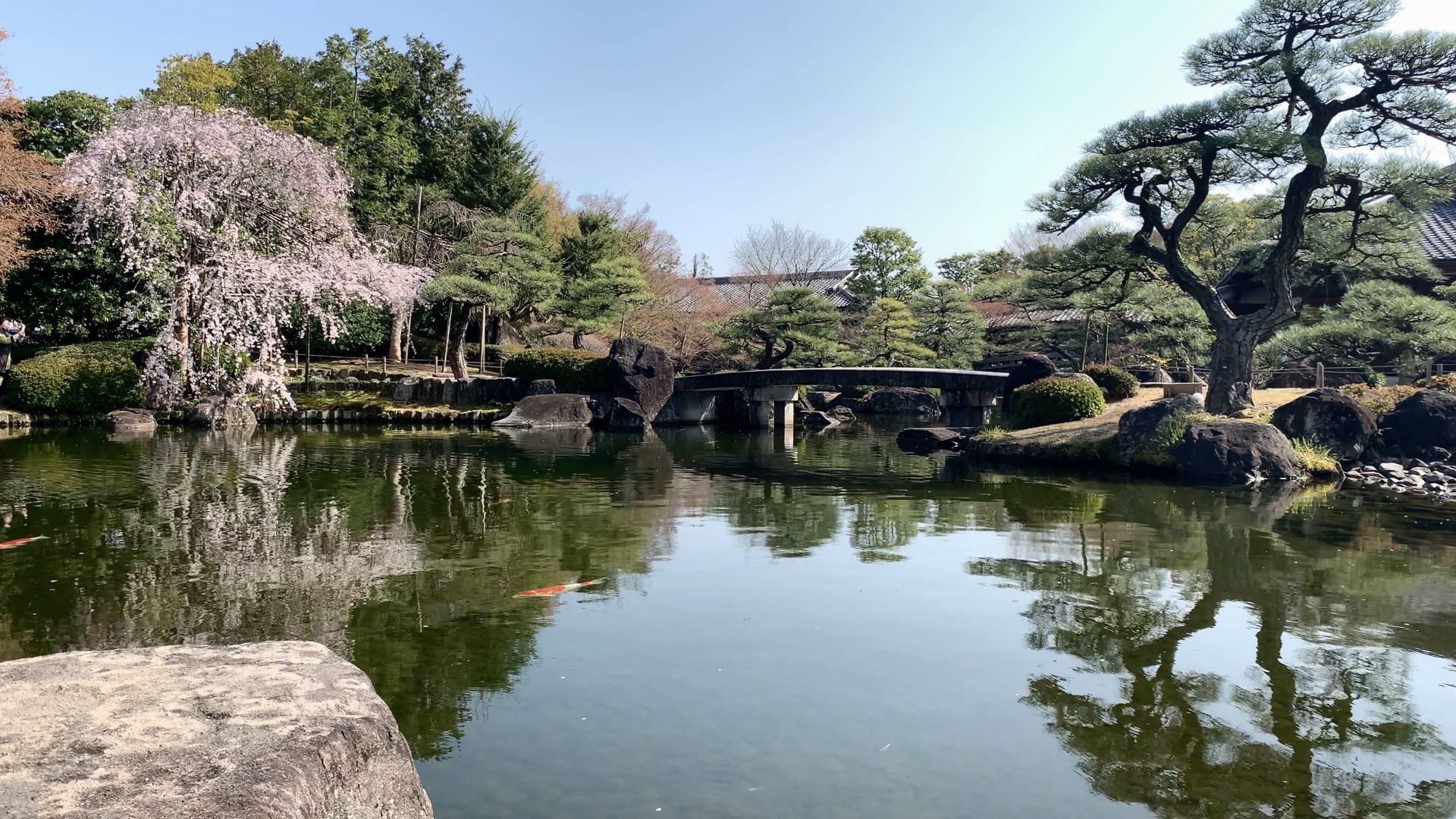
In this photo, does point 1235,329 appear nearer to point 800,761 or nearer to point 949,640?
point 949,640

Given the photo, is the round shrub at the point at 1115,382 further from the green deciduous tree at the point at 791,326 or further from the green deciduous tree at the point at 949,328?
the green deciduous tree at the point at 949,328

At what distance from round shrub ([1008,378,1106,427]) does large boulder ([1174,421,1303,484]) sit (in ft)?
11.1

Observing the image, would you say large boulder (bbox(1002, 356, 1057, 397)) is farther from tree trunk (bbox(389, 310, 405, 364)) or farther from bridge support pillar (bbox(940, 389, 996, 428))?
tree trunk (bbox(389, 310, 405, 364))

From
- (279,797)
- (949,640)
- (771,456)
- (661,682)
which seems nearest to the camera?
(279,797)

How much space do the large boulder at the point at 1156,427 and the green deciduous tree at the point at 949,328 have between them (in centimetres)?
1716

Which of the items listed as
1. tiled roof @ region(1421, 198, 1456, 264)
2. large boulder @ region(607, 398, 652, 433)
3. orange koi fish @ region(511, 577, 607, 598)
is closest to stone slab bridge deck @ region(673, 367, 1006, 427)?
large boulder @ region(607, 398, 652, 433)

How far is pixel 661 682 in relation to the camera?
4.65m

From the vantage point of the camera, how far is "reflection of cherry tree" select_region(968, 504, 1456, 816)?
3.57m

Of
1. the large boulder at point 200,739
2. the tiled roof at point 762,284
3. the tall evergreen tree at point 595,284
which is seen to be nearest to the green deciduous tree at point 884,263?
the tiled roof at point 762,284

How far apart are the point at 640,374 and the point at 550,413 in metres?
2.95

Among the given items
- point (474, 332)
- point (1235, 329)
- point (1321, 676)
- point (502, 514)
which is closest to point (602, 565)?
point (502, 514)

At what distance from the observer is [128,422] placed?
19547mm

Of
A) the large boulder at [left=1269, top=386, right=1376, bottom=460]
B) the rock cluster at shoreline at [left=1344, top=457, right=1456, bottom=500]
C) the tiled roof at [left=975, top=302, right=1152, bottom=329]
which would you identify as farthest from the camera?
the tiled roof at [left=975, top=302, right=1152, bottom=329]

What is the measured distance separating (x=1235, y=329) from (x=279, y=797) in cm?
1790
